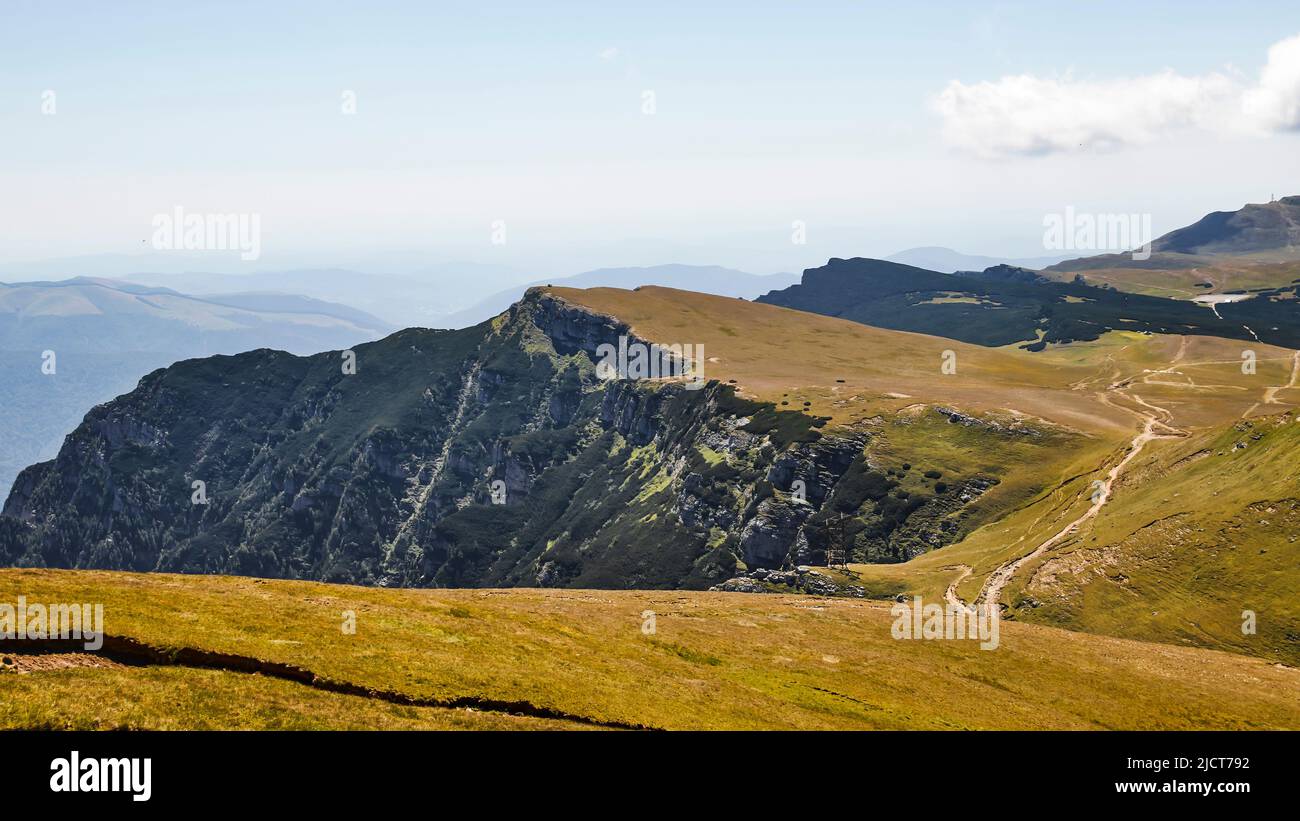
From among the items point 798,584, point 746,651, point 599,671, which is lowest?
point 798,584

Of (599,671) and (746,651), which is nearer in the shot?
(599,671)

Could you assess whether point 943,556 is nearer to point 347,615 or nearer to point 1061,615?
point 1061,615

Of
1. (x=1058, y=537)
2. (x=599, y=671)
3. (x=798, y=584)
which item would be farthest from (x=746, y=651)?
(x=798, y=584)

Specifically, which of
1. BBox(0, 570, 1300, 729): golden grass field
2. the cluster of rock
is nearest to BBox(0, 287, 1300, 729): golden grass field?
BBox(0, 570, 1300, 729): golden grass field

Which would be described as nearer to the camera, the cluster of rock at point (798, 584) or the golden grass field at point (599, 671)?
the golden grass field at point (599, 671)

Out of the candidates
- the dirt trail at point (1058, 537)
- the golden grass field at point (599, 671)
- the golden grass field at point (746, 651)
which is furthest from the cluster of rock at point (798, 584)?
the golden grass field at point (599, 671)

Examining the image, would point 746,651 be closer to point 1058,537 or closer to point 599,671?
point 599,671

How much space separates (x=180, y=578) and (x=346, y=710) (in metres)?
41.6

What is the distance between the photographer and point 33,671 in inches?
1645

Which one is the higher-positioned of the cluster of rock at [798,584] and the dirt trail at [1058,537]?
the dirt trail at [1058,537]

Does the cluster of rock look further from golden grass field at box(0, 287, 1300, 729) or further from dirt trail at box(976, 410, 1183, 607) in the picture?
golden grass field at box(0, 287, 1300, 729)

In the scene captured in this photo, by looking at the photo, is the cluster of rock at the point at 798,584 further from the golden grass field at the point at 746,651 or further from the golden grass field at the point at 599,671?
the golden grass field at the point at 599,671

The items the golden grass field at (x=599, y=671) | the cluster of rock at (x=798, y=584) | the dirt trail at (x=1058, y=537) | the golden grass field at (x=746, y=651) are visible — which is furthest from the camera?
the cluster of rock at (x=798, y=584)
